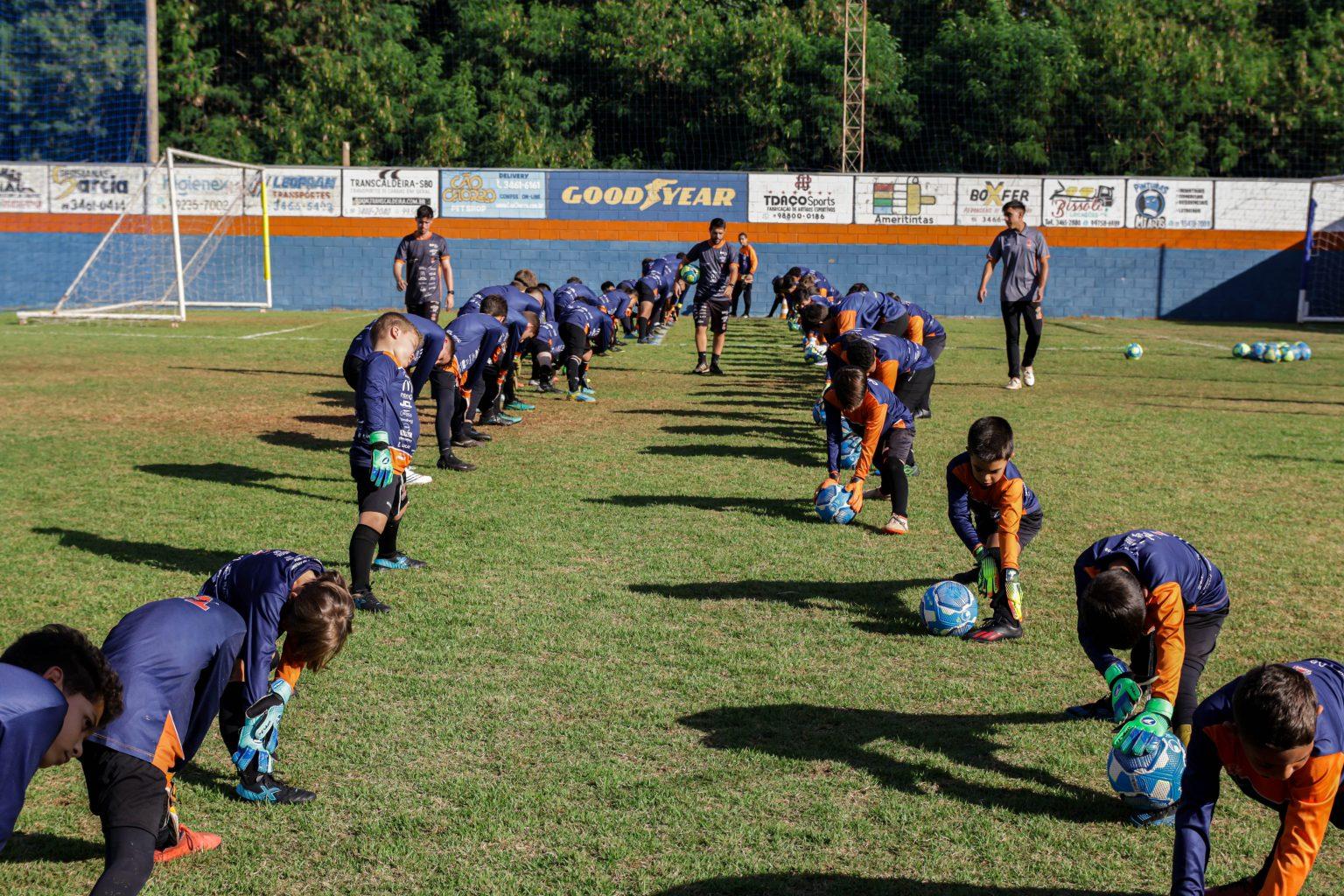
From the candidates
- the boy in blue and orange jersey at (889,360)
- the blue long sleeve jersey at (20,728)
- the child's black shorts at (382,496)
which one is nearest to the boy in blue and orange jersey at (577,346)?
the boy in blue and orange jersey at (889,360)

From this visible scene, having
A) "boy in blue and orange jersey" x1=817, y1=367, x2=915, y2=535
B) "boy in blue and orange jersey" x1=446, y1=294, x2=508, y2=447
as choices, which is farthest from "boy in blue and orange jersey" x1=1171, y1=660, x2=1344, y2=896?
"boy in blue and orange jersey" x1=446, y1=294, x2=508, y2=447

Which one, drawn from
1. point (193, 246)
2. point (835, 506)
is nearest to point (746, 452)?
point (835, 506)

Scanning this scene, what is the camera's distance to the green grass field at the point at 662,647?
4.05 metres

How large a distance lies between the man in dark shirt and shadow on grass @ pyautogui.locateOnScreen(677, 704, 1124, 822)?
36.6ft

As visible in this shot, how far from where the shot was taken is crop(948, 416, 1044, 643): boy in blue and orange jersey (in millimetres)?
5863

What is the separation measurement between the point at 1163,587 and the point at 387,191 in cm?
2761

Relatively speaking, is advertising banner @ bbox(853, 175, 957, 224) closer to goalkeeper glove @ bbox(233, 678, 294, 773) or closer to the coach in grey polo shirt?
the coach in grey polo shirt

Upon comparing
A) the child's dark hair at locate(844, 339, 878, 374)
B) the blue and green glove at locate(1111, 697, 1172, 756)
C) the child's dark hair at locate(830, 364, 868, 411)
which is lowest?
the blue and green glove at locate(1111, 697, 1172, 756)

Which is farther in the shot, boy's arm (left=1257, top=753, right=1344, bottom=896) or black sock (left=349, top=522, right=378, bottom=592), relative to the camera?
black sock (left=349, top=522, right=378, bottom=592)

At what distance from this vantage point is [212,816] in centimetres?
429

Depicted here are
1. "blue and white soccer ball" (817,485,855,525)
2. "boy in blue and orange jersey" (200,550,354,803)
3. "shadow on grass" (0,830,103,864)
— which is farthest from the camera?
"blue and white soccer ball" (817,485,855,525)

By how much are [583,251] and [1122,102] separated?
17.3m

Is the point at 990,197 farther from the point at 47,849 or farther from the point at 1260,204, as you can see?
the point at 47,849

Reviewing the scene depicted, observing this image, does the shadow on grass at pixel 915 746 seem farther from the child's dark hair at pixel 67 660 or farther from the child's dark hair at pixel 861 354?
the child's dark hair at pixel 861 354
